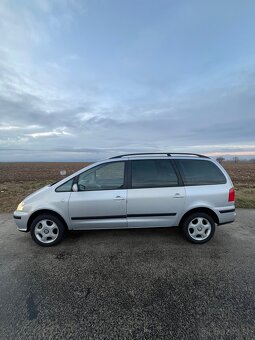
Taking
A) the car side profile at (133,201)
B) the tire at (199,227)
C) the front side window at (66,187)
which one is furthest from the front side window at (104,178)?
the tire at (199,227)

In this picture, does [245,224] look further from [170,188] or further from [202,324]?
[202,324]

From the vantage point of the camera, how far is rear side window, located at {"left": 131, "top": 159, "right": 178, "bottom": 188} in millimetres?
3580

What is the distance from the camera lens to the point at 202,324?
1938mm

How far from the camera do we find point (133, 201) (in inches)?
137

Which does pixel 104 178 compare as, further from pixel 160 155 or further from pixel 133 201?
pixel 160 155

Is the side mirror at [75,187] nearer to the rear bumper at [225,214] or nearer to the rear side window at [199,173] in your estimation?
the rear side window at [199,173]

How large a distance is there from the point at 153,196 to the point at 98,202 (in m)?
1.03

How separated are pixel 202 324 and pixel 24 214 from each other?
325 cm

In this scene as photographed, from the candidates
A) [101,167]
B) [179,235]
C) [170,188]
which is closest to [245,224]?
[179,235]

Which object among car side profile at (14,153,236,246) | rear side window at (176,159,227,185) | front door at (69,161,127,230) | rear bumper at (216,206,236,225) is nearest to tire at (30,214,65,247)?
car side profile at (14,153,236,246)

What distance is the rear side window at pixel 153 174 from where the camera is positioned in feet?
11.7

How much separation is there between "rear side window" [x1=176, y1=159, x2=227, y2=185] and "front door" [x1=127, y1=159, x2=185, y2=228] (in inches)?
8.0

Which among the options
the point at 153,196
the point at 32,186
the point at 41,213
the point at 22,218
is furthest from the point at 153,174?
the point at 32,186

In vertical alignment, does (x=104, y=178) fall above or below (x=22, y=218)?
above
